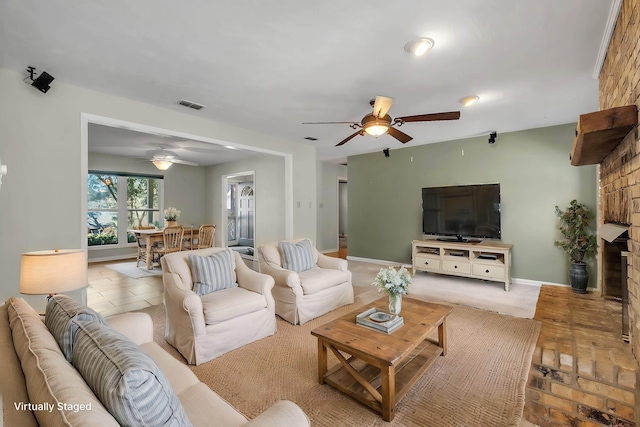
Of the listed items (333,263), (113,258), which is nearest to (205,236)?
(113,258)

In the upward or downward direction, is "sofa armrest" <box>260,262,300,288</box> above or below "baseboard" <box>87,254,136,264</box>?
above

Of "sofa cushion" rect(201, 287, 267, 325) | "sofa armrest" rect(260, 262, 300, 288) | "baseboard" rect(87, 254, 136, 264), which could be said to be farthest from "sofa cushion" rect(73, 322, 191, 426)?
"baseboard" rect(87, 254, 136, 264)

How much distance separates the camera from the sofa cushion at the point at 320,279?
10.8 feet

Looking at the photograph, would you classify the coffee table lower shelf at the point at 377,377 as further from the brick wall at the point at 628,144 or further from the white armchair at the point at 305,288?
the brick wall at the point at 628,144

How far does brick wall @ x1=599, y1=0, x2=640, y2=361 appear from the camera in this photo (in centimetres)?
172

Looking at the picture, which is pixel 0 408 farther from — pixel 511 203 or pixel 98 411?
pixel 511 203

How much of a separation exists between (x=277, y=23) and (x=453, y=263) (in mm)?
4368

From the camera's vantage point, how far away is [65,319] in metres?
1.18

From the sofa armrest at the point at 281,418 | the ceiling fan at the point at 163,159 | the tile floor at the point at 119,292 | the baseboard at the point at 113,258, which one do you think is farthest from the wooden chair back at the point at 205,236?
the sofa armrest at the point at 281,418

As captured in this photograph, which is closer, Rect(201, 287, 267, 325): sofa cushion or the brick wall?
the brick wall

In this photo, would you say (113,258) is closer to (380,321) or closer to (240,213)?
(240,213)

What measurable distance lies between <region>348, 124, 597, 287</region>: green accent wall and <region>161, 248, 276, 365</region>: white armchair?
13.0 ft

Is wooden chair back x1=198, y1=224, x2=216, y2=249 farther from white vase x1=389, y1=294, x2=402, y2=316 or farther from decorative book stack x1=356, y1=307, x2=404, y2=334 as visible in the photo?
white vase x1=389, y1=294, x2=402, y2=316

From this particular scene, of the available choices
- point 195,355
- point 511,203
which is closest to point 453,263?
point 511,203
